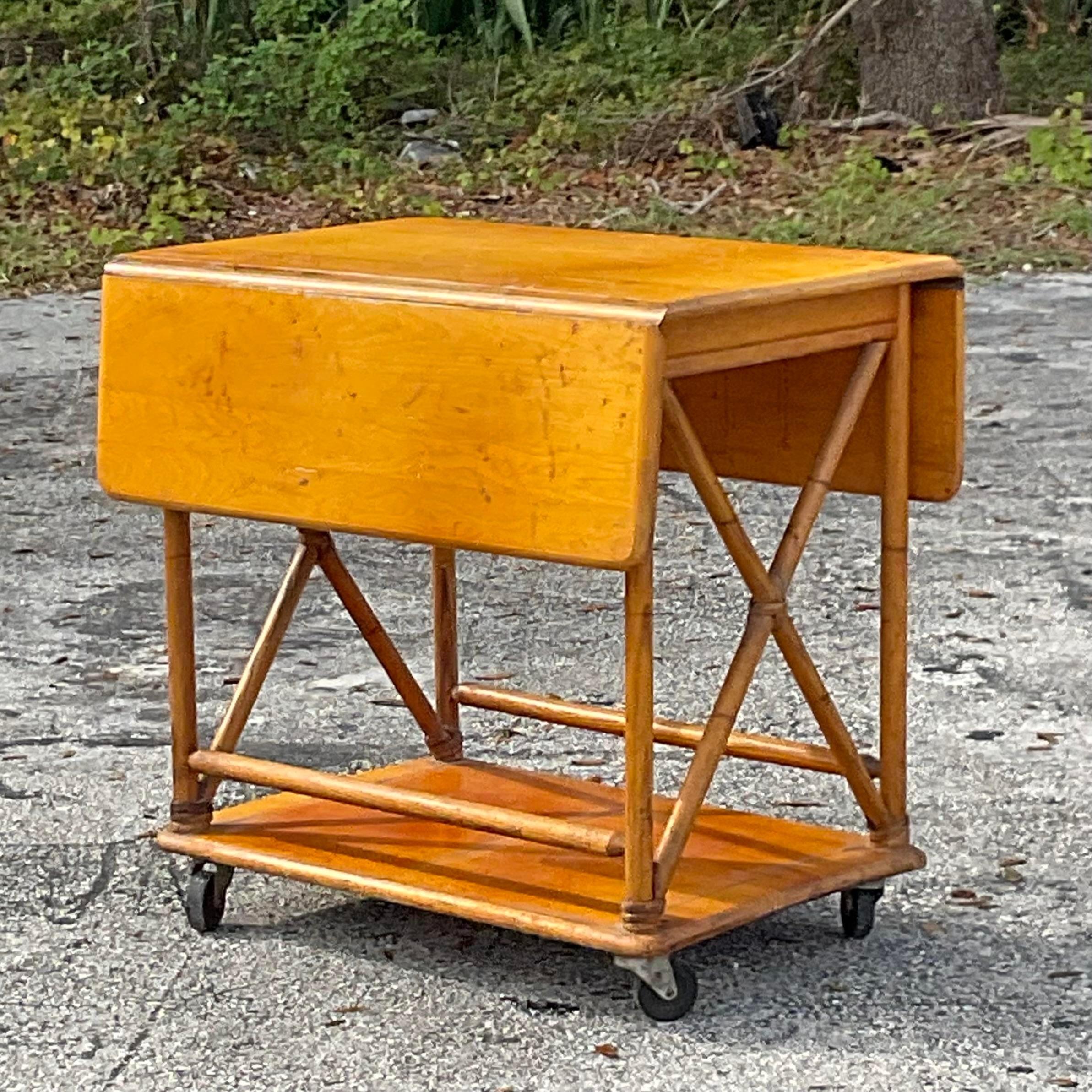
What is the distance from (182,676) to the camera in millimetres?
3699

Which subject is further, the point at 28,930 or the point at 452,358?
the point at 28,930

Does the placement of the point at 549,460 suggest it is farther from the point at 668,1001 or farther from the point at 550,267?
the point at 668,1001

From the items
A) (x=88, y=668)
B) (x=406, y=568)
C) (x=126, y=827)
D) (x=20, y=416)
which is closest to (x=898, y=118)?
(x=20, y=416)

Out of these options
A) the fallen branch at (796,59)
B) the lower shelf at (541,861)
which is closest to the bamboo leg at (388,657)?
the lower shelf at (541,861)

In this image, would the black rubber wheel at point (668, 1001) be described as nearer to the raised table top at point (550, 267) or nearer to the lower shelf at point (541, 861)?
the lower shelf at point (541, 861)

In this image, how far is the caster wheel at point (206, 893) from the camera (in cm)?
365

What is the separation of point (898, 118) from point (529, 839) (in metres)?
9.42

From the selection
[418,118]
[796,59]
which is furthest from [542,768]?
[418,118]

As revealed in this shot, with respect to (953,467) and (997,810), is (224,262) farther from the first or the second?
(997,810)

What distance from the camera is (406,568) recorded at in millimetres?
5855

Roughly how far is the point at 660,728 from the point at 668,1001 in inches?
21.3

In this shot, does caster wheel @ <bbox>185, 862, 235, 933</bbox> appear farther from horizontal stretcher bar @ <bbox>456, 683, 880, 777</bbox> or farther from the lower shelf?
horizontal stretcher bar @ <bbox>456, 683, 880, 777</bbox>

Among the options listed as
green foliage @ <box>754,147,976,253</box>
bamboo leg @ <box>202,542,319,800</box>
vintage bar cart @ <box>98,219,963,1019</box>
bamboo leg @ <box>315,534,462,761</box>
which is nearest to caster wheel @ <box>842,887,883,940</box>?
vintage bar cart @ <box>98,219,963,1019</box>

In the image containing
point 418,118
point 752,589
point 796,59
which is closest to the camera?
point 752,589
